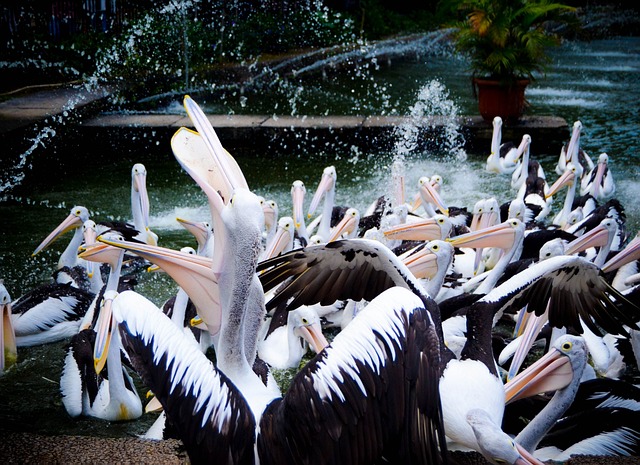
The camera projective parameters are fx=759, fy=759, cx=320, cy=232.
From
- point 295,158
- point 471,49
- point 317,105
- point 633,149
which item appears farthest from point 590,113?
point 295,158

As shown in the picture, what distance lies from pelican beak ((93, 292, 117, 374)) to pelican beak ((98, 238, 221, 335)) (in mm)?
875

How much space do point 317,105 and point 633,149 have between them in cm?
473

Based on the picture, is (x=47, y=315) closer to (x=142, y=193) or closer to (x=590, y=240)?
(x=142, y=193)

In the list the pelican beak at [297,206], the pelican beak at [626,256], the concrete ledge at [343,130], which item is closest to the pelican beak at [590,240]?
the pelican beak at [626,256]

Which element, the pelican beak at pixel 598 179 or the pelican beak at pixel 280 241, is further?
the pelican beak at pixel 598 179

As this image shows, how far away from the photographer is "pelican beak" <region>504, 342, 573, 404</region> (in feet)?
10.9

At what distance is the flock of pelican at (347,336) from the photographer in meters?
2.47

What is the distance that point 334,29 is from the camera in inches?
768

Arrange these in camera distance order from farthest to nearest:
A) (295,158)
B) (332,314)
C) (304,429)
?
(295,158) → (332,314) → (304,429)

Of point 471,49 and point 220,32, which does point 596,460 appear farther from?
point 220,32

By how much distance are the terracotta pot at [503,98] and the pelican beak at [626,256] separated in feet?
14.5

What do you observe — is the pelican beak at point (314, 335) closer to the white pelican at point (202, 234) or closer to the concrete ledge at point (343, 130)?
the white pelican at point (202, 234)

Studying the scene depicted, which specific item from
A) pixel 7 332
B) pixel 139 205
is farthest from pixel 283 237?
pixel 7 332

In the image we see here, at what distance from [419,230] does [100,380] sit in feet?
7.78
